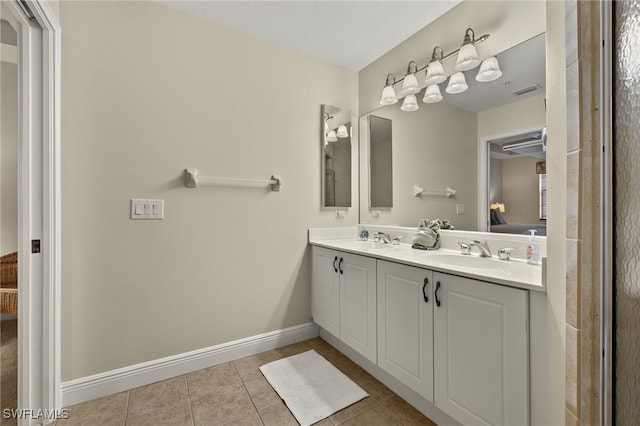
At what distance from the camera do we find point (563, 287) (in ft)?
2.82

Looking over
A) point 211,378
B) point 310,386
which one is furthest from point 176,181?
point 310,386

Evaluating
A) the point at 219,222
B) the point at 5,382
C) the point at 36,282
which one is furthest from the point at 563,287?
the point at 5,382

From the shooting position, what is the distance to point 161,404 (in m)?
1.53

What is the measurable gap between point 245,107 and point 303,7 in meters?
0.74

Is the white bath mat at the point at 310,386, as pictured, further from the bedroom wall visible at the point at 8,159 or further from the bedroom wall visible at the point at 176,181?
the bedroom wall visible at the point at 8,159

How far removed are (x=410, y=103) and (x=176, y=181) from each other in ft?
5.76

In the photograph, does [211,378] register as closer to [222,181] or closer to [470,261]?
[222,181]

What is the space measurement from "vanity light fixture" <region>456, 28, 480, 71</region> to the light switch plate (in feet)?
6.67

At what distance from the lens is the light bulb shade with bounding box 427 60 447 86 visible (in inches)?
71.9

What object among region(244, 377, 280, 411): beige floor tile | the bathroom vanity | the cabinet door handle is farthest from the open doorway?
the cabinet door handle

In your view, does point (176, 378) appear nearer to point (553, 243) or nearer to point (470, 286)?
point (470, 286)

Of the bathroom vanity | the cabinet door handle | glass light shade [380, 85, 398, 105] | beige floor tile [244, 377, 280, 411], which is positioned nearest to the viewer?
the bathroom vanity

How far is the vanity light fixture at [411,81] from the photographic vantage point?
202 cm

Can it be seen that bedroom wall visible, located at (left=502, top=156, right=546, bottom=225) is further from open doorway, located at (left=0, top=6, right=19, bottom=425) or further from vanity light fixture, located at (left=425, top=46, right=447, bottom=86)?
open doorway, located at (left=0, top=6, right=19, bottom=425)
